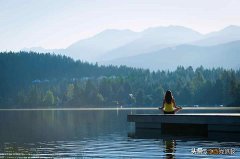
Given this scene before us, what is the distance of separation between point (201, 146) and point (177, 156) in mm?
5316

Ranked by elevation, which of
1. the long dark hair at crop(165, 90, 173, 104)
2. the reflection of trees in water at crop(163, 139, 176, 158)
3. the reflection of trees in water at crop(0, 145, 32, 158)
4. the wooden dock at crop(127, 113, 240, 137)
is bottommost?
the reflection of trees in water at crop(0, 145, 32, 158)

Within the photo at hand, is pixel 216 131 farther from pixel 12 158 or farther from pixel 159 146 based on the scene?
pixel 12 158

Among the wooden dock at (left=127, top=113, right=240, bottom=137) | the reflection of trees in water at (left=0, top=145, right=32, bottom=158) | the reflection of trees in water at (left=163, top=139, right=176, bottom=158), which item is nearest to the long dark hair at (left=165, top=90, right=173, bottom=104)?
the wooden dock at (left=127, top=113, right=240, bottom=137)

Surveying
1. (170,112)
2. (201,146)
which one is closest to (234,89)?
(170,112)

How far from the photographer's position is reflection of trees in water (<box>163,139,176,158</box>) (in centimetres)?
2843

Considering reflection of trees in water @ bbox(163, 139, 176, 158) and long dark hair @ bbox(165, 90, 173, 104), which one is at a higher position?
long dark hair @ bbox(165, 90, 173, 104)

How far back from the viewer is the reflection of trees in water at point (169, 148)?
28434 millimetres

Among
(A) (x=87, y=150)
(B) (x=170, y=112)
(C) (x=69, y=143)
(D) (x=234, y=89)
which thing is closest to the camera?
(A) (x=87, y=150)

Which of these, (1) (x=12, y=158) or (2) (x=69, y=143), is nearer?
(1) (x=12, y=158)

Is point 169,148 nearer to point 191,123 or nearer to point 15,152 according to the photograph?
point 15,152

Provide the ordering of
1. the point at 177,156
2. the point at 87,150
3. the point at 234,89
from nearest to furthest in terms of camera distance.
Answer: the point at 177,156
the point at 87,150
the point at 234,89

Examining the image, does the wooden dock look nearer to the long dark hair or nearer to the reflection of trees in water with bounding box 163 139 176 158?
the long dark hair

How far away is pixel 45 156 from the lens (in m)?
29.7

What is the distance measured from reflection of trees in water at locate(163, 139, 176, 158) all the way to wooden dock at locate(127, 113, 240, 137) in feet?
17.2
